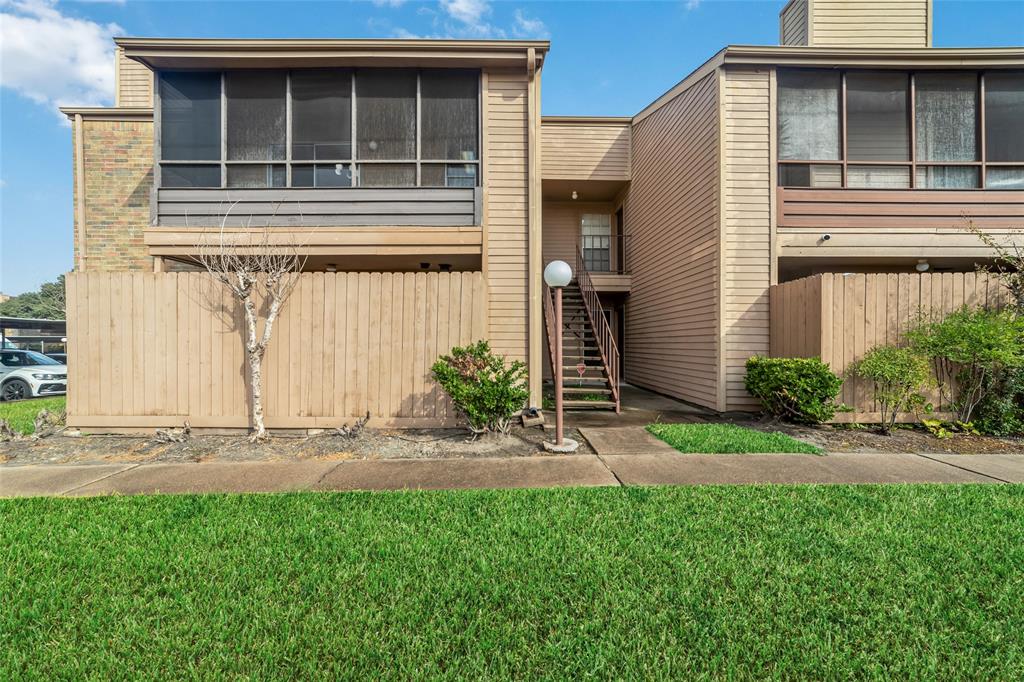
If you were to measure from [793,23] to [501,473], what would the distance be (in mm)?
12222

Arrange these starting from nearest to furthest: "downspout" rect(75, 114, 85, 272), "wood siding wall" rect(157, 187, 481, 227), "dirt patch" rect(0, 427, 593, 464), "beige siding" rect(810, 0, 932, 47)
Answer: "dirt patch" rect(0, 427, 593, 464) → "wood siding wall" rect(157, 187, 481, 227) → "downspout" rect(75, 114, 85, 272) → "beige siding" rect(810, 0, 932, 47)

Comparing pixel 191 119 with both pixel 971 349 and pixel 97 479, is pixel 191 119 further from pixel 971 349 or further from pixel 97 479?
pixel 971 349

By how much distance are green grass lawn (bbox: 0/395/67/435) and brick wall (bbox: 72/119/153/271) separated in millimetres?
2944

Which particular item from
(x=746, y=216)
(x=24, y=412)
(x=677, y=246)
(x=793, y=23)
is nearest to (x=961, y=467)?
(x=746, y=216)

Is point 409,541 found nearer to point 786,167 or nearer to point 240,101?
point 240,101

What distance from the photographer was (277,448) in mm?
5148

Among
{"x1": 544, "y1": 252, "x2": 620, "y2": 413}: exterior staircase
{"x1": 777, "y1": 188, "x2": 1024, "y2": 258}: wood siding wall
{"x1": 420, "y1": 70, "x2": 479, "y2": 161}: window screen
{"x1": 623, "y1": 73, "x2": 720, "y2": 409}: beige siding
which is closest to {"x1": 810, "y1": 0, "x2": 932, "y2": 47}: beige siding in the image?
{"x1": 623, "y1": 73, "x2": 720, "y2": 409}: beige siding

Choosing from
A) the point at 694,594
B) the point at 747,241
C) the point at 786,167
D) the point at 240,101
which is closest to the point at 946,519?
the point at 694,594

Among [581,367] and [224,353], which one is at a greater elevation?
[224,353]

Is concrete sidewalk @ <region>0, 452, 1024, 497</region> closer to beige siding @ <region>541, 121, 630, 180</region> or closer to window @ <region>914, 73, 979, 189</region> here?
window @ <region>914, 73, 979, 189</region>

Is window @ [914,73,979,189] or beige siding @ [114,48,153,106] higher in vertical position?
beige siding @ [114,48,153,106]

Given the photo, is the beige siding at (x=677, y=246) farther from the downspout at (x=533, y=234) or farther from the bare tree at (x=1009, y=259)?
the bare tree at (x=1009, y=259)

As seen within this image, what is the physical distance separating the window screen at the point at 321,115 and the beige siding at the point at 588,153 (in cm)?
570

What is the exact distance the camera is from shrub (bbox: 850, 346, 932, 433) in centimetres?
580
